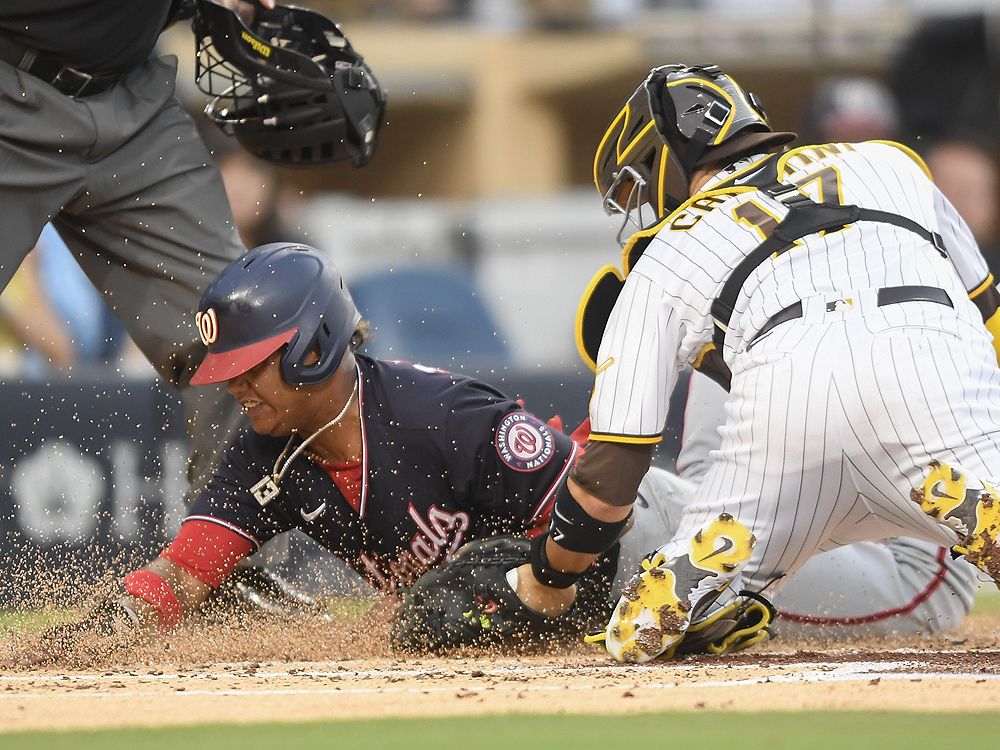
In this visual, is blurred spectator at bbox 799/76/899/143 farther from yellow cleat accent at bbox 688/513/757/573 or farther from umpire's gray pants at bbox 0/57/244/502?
yellow cleat accent at bbox 688/513/757/573

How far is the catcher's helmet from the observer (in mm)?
4727

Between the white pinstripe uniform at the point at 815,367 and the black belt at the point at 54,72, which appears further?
the black belt at the point at 54,72

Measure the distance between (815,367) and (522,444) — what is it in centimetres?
109

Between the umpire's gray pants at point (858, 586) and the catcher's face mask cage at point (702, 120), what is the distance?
1.20 m

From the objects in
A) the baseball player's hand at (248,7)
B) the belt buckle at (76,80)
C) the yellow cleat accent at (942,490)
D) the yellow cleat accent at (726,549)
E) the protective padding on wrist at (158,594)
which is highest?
the baseball player's hand at (248,7)

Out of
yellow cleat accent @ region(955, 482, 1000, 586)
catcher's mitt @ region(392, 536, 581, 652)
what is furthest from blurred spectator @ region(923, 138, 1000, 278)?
yellow cleat accent @ region(955, 482, 1000, 586)

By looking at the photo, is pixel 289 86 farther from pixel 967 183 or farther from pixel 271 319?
pixel 967 183

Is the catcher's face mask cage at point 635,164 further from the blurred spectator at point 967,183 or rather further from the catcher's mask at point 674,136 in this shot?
the blurred spectator at point 967,183

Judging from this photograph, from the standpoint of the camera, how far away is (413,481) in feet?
16.0

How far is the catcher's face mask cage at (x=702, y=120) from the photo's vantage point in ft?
15.1

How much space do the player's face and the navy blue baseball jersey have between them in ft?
0.58

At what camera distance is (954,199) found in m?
10.2

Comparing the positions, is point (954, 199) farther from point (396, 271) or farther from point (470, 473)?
point (470, 473)

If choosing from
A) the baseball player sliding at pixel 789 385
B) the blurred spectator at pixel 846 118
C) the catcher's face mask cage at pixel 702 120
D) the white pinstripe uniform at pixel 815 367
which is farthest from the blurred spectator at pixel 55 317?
the white pinstripe uniform at pixel 815 367
